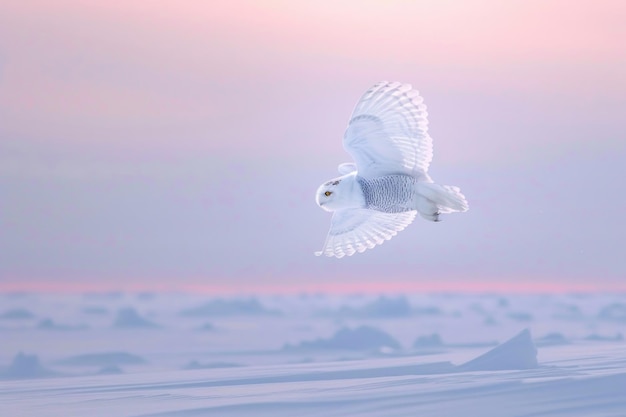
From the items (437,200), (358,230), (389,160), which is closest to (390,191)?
(389,160)

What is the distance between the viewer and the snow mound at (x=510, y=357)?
1305cm

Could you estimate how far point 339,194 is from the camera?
780cm

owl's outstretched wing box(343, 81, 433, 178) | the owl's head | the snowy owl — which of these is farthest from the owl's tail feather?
the owl's head

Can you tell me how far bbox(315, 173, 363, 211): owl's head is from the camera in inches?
307

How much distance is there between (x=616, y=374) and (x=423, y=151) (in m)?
5.54

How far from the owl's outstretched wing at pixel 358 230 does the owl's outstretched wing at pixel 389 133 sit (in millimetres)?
1061

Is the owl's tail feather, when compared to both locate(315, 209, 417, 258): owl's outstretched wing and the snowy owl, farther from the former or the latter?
locate(315, 209, 417, 258): owl's outstretched wing

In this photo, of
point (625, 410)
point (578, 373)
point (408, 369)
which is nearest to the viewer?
point (625, 410)

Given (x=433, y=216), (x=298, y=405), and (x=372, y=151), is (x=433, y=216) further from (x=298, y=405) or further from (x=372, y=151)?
(x=298, y=405)

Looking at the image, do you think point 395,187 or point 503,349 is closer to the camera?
point 395,187

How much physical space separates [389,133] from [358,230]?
156cm

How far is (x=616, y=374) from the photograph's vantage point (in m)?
11.4

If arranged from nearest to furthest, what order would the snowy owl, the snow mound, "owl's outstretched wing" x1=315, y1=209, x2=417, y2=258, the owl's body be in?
1. the snowy owl
2. the owl's body
3. "owl's outstretched wing" x1=315, y1=209, x2=417, y2=258
4. the snow mound

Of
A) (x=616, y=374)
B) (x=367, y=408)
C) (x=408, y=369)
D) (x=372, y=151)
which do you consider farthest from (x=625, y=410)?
(x=372, y=151)
